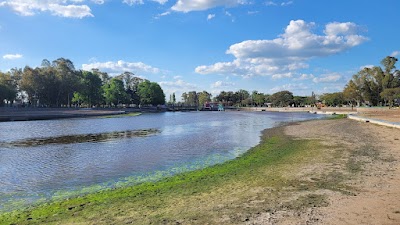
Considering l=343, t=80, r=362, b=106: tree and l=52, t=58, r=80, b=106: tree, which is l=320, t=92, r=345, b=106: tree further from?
l=52, t=58, r=80, b=106: tree

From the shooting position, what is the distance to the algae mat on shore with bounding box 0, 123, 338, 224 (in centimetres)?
815

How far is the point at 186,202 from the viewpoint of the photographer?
9555mm

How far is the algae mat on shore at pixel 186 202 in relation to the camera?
8.15 m

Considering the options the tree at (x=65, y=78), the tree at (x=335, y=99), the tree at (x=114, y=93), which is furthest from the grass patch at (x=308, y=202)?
the tree at (x=335, y=99)

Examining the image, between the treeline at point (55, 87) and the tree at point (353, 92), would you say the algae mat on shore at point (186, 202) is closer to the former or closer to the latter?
the treeline at point (55, 87)

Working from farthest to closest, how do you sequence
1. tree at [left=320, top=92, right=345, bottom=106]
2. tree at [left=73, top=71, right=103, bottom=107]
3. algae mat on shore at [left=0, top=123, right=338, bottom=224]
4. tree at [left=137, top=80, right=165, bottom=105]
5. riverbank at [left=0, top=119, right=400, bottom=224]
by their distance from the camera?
tree at [left=137, top=80, right=165, bottom=105], tree at [left=320, top=92, right=345, bottom=106], tree at [left=73, top=71, right=103, bottom=107], algae mat on shore at [left=0, top=123, right=338, bottom=224], riverbank at [left=0, top=119, right=400, bottom=224]

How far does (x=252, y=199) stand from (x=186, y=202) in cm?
199

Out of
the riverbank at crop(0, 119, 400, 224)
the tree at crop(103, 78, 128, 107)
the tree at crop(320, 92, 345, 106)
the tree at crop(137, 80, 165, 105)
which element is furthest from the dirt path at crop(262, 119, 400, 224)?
the tree at crop(137, 80, 165, 105)

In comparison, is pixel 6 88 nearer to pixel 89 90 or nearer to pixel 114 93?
pixel 89 90

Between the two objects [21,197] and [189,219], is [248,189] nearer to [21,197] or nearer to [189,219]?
[189,219]

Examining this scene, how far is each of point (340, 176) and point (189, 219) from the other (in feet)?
24.2

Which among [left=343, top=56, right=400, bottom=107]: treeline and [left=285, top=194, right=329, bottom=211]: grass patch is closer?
[left=285, top=194, right=329, bottom=211]: grass patch

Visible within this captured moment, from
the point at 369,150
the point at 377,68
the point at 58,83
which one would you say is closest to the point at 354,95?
the point at 377,68

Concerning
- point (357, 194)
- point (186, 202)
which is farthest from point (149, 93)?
point (357, 194)
